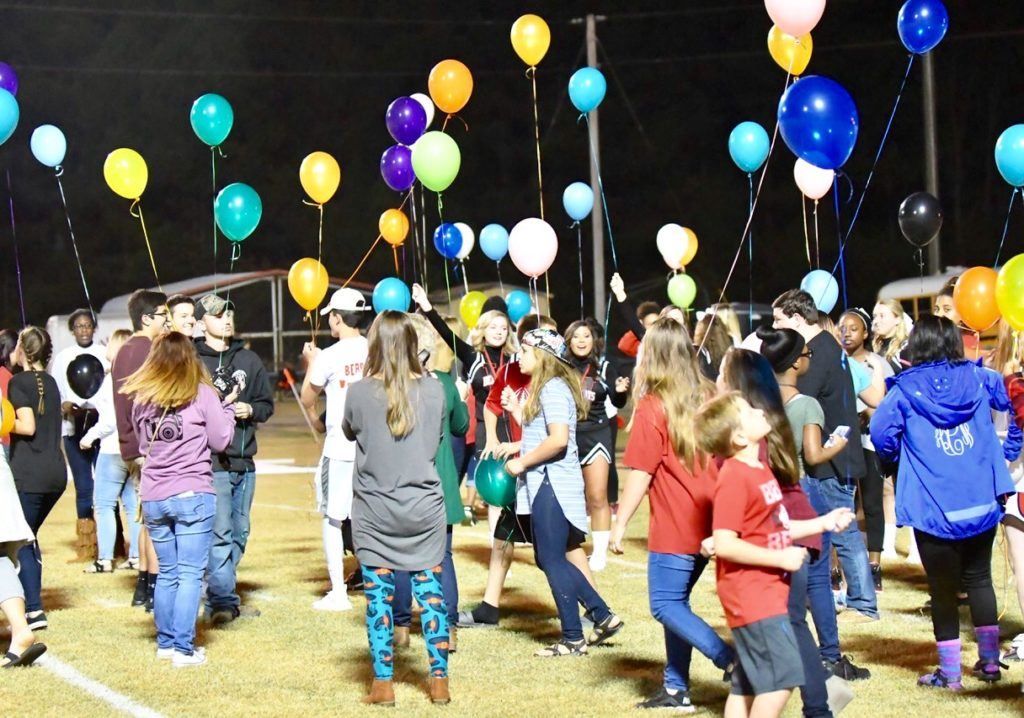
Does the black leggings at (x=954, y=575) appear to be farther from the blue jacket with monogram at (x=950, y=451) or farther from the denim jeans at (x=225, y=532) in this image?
the denim jeans at (x=225, y=532)

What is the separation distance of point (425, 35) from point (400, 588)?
62999 mm

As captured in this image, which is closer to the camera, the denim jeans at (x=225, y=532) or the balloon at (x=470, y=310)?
the denim jeans at (x=225, y=532)

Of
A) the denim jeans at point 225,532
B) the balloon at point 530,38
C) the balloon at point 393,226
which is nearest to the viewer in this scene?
the denim jeans at point 225,532

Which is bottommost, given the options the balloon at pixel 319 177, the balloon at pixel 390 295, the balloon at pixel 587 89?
the balloon at pixel 390 295

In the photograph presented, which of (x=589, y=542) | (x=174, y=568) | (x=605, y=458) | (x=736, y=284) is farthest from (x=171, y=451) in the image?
(x=736, y=284)

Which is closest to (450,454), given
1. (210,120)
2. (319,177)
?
(319,177)

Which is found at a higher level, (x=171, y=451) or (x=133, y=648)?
(x=171, y=451)

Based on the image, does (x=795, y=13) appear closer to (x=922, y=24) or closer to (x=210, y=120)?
(x=922, y=24)

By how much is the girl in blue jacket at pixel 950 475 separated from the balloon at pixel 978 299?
1792 mm

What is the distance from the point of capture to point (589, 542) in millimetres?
11328

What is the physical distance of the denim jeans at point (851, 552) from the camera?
766cm

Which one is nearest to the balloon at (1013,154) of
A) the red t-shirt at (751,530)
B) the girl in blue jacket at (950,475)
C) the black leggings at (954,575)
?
the girl in blue jacket at (950,475)

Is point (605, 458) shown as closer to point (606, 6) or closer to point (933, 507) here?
point (933, 507)

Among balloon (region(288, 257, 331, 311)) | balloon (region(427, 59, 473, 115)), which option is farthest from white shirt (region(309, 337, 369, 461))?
balloon (region(427, 59, 473, 115))
